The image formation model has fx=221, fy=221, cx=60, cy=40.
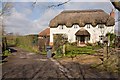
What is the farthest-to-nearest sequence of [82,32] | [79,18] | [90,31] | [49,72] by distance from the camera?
[79,18]
[90,31]
[82,32]
[49,72]

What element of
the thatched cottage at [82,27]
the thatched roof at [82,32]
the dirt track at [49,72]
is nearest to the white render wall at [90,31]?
the thatched cottage at [82,27]

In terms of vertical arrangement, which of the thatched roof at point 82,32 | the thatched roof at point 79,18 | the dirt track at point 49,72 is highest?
the thatched roof at point 79,18

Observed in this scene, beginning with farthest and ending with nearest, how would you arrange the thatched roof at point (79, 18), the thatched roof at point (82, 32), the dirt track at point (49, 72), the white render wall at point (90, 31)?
the thatched roof at point (79, 18) → the white render wall at point (90, 31) → the thatched roof at point (82, 32) → the dirt track at point (49, 72)

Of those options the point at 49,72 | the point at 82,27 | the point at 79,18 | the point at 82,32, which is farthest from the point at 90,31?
the point at 49,72

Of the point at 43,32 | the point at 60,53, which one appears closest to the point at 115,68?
the point at 60,53

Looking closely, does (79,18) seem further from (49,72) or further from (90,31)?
(49,72)

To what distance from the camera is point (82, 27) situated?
4631 cm

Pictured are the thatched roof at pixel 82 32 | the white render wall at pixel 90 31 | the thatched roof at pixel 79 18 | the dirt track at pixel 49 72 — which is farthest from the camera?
the thatched roof at pixel 79 18

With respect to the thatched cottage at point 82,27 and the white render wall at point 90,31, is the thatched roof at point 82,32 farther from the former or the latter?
the white render wall at point 90,31

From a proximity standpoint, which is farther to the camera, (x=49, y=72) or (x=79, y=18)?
(x=79, y=18)

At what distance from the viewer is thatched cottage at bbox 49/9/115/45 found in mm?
45062

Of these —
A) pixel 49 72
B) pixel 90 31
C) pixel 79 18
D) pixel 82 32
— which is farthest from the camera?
pixel 79 18

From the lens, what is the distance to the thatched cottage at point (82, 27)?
45062mm

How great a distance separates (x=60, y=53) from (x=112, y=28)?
22528mm
